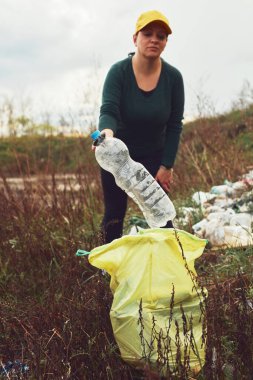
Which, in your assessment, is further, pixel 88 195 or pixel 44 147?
pixel 44 147

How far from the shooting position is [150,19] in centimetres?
295

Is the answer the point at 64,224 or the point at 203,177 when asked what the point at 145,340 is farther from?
the point at 203,177

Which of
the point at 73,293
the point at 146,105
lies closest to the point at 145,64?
the point at 146,105

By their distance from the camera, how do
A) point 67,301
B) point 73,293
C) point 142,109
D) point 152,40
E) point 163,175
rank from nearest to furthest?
point 73,293, point 67,301, point 152,40, point 142,109, point 163,175

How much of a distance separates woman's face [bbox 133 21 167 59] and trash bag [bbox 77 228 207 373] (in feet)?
4.06

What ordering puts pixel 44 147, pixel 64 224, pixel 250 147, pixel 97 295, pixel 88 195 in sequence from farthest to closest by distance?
1. pixel 44 147
2. pixel 250 147
3. pixel 88 195
4. pixel 64 224
5. pixel 97 295

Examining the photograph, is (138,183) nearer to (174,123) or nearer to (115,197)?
(115,197)

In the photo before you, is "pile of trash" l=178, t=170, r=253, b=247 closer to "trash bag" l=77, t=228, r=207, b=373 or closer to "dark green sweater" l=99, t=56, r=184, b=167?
"dark green sweater" l=99, t=56, r=184, b=167

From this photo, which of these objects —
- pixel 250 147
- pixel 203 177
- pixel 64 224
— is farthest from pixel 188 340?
pixel 250 147

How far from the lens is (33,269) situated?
3.72 meters

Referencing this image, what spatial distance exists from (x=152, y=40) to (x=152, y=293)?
158 cm

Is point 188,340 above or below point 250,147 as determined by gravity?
below

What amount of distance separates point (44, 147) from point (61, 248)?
461 inches

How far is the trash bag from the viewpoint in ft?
6.71
